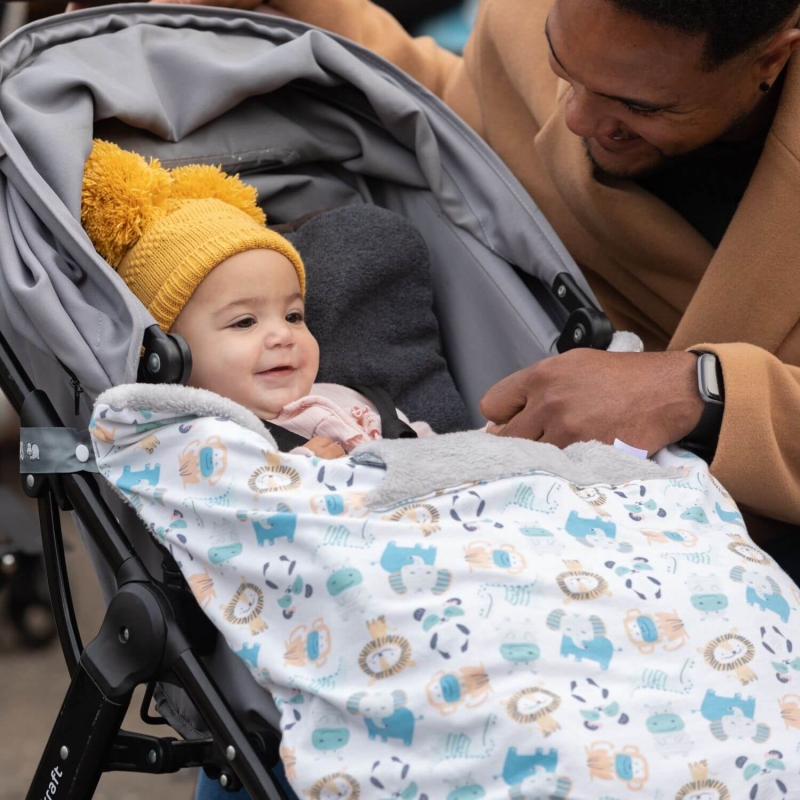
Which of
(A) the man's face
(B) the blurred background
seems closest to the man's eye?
(A) the man's face

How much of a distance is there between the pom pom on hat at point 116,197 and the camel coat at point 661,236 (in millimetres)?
615

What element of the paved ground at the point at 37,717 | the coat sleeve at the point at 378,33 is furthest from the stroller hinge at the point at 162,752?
the coat sleeve at the point at 378,33

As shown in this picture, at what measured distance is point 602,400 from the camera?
1.41m

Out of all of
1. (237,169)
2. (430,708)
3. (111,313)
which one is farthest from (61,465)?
(237,169)

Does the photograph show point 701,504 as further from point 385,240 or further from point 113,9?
point 113,9

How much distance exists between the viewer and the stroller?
45.3 inches

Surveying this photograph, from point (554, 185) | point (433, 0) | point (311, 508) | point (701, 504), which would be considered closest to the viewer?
point (311, 508)

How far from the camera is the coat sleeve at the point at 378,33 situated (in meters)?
1.94

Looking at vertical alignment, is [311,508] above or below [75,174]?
below

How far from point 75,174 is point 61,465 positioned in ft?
1.27

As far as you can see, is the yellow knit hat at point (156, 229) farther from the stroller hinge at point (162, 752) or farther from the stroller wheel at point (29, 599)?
the stroller wheel at point (29, 599)

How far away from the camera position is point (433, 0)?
4520mm

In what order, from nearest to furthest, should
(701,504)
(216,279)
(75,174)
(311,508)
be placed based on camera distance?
1. (311,508)
2. (701,504)
3. (75,174)
4. (216,279)

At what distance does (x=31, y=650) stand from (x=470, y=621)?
167 cm
